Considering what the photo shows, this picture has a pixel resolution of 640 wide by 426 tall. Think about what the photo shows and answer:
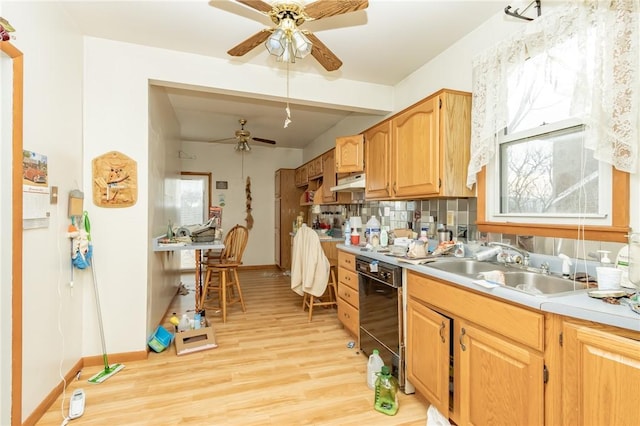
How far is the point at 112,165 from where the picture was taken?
2359mm

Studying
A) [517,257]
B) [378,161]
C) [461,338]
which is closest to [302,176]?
[378,161]

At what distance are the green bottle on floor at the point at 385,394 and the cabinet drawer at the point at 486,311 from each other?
0.53 m

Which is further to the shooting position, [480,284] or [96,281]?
[96,281]

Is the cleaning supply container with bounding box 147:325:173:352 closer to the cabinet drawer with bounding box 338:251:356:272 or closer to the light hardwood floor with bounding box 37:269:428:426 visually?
the light hardwood floor with bounding box 37:269:428:426

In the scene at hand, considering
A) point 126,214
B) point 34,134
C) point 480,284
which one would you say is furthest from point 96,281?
point 480,284

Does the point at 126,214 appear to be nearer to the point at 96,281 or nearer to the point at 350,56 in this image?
the point at 96,281

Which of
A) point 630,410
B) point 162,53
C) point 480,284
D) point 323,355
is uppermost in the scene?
point 162,53

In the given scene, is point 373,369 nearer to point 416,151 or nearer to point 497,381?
point 497,381

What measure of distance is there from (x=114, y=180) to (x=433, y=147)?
2469 millimetres

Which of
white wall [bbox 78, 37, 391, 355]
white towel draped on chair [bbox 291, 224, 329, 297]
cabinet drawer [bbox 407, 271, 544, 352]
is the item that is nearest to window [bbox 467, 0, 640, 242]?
cabinet drawer [bbox 407, 271, 544, 352]

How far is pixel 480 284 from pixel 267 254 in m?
5.30

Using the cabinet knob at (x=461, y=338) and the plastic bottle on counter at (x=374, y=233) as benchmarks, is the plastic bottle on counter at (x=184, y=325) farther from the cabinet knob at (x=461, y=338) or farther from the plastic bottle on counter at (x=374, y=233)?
the cabinet knob at (x=461, y=338)

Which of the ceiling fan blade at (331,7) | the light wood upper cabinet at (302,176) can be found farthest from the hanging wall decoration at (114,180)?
the light wood upper cabinet at (302,176)

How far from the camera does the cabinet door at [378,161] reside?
2.68 m
